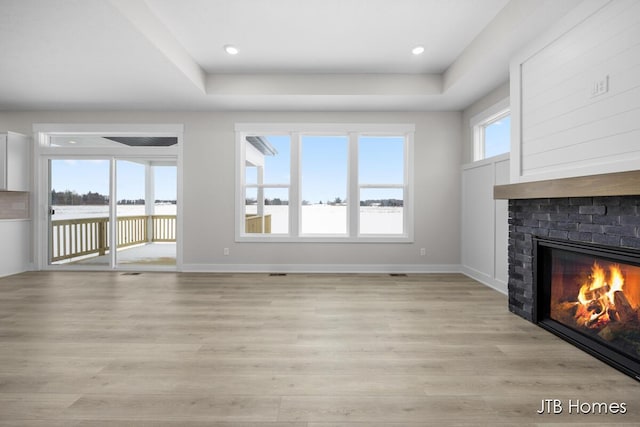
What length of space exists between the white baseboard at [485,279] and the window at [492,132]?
1.65m

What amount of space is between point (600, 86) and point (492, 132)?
8.16 ft

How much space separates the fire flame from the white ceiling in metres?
2.01

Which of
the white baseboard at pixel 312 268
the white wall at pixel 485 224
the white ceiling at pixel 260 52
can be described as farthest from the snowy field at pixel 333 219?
the white ceiling at pixel 260 52

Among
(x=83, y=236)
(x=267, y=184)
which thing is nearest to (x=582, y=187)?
(x=267, y=184)

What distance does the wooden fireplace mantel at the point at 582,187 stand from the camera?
6.40 ft

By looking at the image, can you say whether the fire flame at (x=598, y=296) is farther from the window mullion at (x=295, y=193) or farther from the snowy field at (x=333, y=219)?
the window mullion at (x=295, y=193)

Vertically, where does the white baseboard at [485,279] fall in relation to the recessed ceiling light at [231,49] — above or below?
below

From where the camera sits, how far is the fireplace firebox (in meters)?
2.21

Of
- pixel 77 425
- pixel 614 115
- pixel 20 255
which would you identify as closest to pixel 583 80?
pixel 614 115

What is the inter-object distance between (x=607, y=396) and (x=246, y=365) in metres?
2.13

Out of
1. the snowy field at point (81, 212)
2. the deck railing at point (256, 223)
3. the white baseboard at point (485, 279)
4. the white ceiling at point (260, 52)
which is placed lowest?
the white baseboard at point (485, 279)

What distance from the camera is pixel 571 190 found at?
244 cm

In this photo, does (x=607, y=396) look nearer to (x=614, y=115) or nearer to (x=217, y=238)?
(x=614, y=115)

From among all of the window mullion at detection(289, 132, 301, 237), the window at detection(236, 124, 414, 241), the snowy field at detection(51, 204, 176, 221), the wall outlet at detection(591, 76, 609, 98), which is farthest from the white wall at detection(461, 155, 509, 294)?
the snowy field at detection(51, 204, 176, 221)
